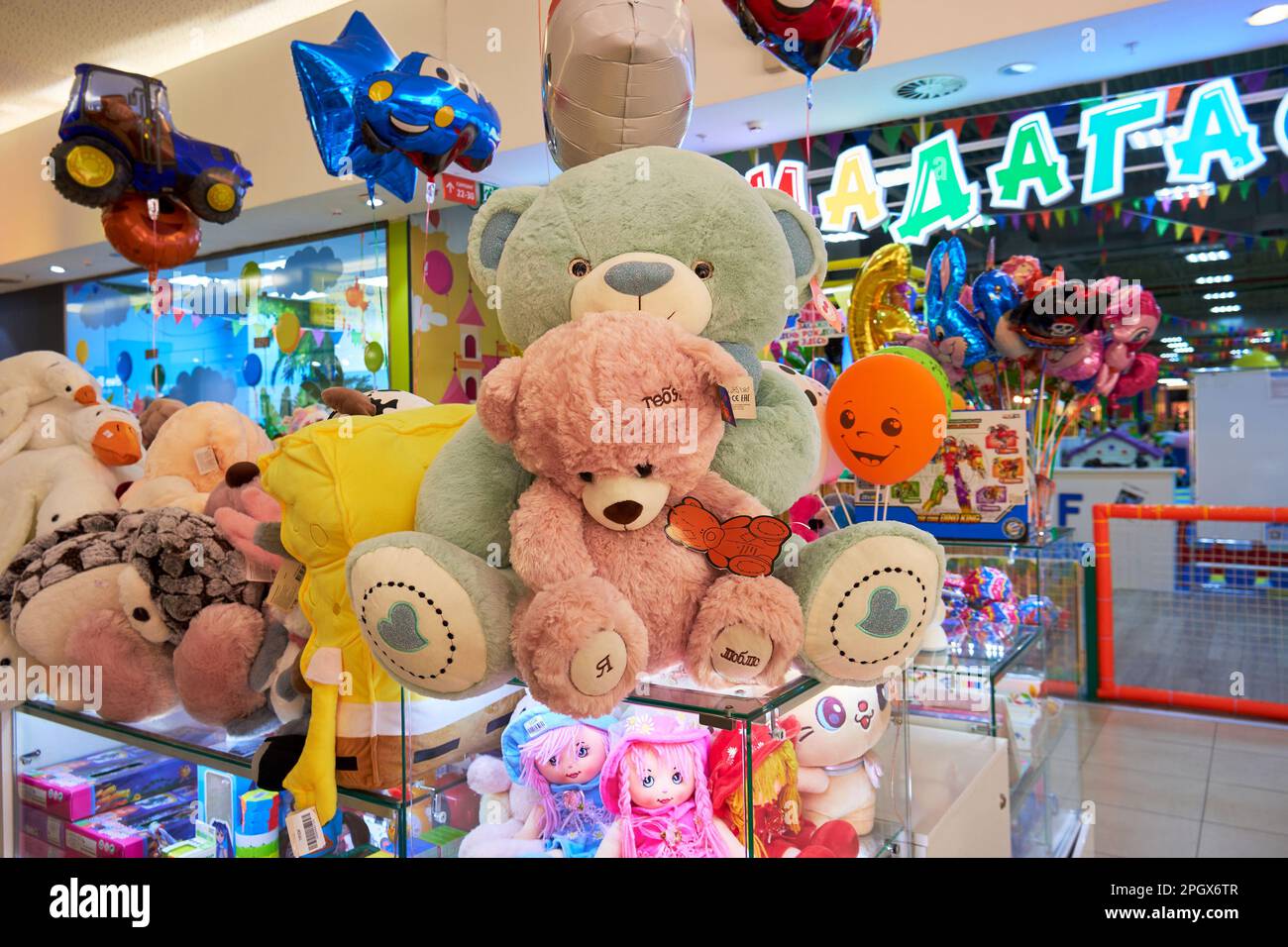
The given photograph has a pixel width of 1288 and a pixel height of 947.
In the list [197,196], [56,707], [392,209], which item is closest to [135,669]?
[56,707]

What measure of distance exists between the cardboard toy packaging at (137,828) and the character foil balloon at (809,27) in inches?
79.4

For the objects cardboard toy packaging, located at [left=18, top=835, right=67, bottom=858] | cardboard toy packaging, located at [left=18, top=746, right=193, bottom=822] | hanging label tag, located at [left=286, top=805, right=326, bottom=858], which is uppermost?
hanging label tag, located at [left=286, top=805, right=326, bottom=858]

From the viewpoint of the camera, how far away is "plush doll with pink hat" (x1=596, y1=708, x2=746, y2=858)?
3.32ft

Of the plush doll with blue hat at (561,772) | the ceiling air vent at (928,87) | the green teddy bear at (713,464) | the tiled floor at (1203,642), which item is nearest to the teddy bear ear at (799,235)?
the green teddy bear at (713,464)

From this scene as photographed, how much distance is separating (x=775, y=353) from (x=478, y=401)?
85.7 inches

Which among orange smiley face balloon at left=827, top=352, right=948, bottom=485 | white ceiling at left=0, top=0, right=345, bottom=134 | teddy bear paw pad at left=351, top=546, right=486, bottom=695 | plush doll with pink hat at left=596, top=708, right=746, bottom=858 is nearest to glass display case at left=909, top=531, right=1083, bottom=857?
orange smiley face balloon at left=827, top=352, right=948, bottom=485

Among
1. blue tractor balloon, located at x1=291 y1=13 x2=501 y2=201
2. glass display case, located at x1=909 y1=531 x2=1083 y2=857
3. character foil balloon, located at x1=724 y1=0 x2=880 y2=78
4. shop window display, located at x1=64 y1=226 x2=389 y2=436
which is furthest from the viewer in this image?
shop window display, located at x1=64 y1=226 x2=389 y2=436

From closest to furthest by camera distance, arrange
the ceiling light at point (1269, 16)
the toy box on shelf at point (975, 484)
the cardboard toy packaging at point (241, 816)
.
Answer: the cardboard toy packaging at point (241, 816) < the toy box on shelf at point (975, 484) < the ceiling light at point (1269, 16)

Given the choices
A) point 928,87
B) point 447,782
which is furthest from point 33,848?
point 928,87

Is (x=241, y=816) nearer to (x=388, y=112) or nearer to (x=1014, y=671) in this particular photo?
(x=1014, y=671)

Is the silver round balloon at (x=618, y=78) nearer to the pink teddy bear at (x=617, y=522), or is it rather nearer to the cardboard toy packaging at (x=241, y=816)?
the pink teddy bear at (x=617, y=522)

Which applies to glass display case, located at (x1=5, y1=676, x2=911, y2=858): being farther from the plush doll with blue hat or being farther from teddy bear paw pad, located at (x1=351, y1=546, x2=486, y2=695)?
teddy bear paw pad, located at (x1=351, y1=546, x2=486, y2=695)

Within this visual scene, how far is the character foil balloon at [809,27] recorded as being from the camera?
79.7 inches

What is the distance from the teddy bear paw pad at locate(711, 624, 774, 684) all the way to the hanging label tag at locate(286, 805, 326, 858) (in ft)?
1.72
